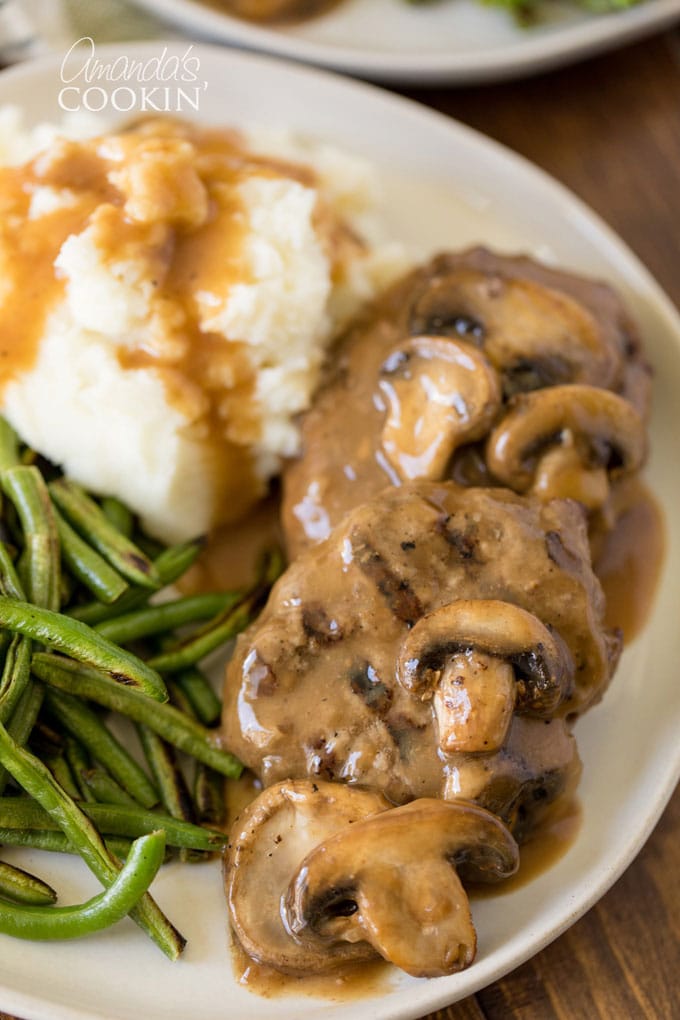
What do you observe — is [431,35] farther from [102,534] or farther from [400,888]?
[400,888]

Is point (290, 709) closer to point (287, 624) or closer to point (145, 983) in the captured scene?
point (287, 624)

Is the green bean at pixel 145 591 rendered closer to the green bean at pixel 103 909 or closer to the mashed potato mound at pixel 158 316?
the mashed potato mound at pixel 158 316

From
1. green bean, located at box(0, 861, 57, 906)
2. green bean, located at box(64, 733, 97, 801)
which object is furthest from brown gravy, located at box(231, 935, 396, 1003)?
green bean, located at box(64, 733, 97, 801)

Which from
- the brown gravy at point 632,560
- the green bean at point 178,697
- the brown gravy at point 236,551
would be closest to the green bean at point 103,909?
the green bean at point 178,697

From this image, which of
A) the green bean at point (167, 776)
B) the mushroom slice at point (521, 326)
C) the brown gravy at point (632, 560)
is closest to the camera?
the green bean at point (167, 776)

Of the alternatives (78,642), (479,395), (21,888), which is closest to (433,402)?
(479,395)

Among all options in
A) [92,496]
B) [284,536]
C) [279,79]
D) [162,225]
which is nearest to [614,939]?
[284,536]
